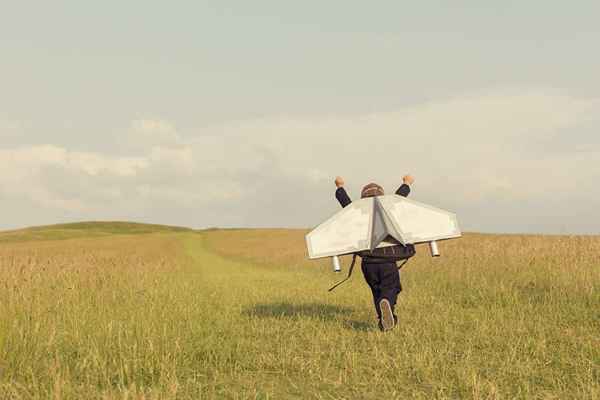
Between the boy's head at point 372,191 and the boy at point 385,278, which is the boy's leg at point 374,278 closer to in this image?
the boy at point 385,278

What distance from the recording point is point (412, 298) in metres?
12.4

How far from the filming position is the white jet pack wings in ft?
27.2

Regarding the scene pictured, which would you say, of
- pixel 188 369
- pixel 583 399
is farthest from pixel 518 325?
pixel 188 369

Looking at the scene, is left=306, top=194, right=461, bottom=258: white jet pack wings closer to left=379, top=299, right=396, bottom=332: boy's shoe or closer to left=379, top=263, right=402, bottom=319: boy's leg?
left=379, top=263, right=402, bottom=319: boy's leg

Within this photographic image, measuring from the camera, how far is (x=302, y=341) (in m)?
7.99

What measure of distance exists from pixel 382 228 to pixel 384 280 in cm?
90

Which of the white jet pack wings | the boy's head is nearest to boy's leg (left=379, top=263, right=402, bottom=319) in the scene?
the white jet pack wings

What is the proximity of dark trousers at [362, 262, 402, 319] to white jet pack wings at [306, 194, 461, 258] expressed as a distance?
45 centimetres

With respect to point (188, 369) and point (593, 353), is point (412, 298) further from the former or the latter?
point (188, 369)

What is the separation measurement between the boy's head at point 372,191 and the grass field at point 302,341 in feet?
7.53

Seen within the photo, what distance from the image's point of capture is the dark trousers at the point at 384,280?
855 cm

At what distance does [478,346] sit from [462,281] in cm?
704

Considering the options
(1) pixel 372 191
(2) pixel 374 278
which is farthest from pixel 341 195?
(2) pixel 374 278

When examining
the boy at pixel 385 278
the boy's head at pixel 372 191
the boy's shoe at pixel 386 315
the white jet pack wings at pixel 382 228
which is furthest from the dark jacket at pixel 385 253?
the boy's head at pixel 372 191
